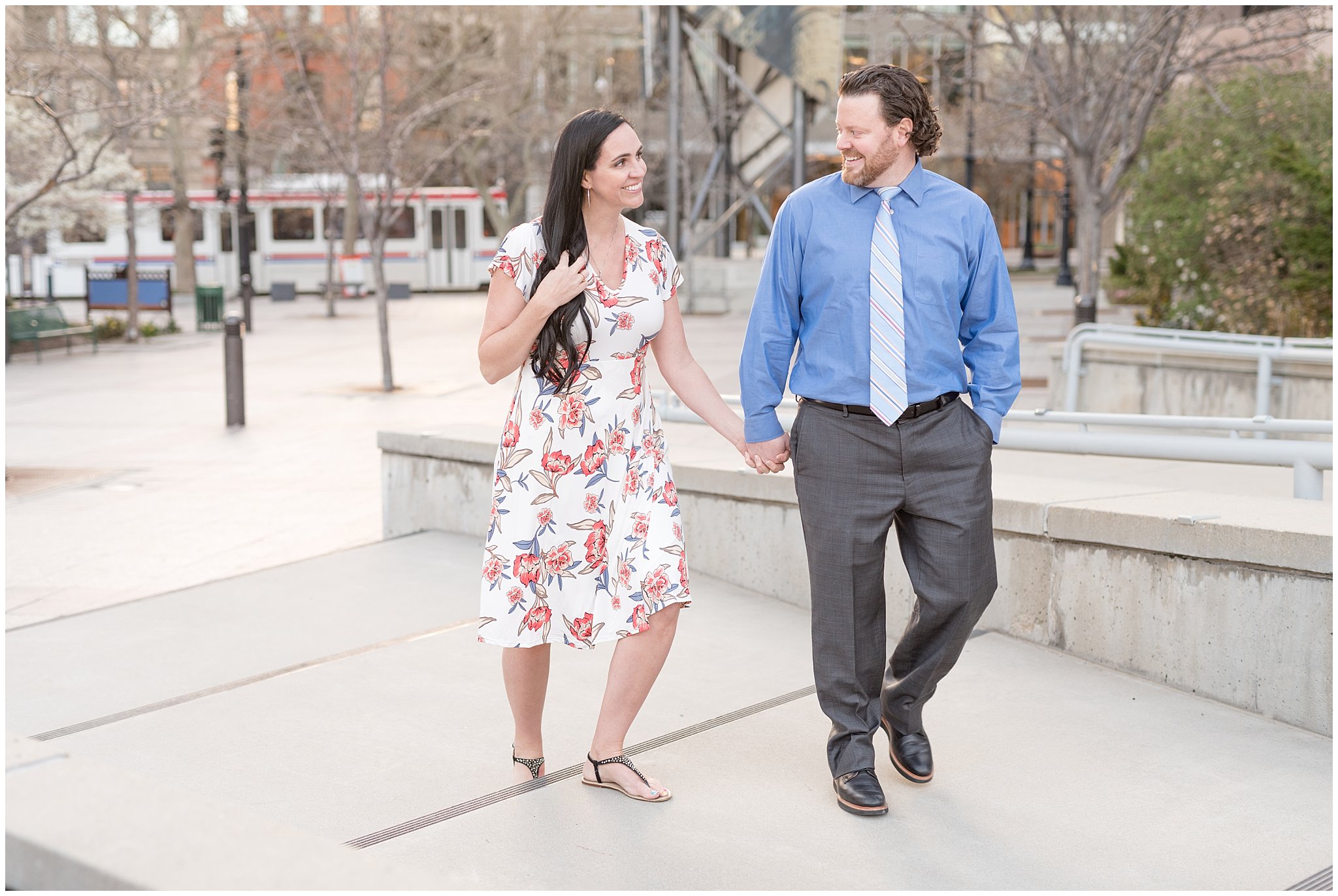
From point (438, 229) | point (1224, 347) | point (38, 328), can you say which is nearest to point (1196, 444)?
point (1224, 347)

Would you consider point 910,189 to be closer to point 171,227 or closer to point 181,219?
point 181,219

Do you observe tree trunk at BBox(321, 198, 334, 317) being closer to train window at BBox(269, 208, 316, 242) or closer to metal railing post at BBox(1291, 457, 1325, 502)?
train window at BBox(269, 208, 316, 242)

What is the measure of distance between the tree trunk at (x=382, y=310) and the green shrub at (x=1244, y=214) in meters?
8.91

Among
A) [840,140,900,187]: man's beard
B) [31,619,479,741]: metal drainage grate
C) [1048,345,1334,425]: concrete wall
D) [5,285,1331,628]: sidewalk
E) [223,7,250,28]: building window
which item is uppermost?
[223,7,250,28]: building window

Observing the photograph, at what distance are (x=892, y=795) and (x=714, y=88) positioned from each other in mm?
28901

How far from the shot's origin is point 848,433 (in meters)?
3.54

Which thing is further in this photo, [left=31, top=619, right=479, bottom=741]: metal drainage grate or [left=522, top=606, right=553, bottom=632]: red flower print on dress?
[left=31, top=619, right=479, bottom=741]: metal drainage grate

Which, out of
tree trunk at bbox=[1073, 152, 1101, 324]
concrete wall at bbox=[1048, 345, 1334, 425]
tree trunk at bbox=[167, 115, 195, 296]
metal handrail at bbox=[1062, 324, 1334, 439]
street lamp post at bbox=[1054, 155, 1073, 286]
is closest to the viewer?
metal handrail at bbox=[1062, 324, 1334, 439]

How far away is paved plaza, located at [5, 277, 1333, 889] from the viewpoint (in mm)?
3324

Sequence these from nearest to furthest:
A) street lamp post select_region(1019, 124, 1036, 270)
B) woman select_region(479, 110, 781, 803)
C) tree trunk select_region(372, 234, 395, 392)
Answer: woman select_region(479, 110, 781, 803) < tree trunk select_region(372, 234, 395, 392) < street lamp post select_region(1019, 124, 1036, 270)

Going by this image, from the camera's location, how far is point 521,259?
3.61 meters

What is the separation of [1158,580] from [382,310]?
14.0m

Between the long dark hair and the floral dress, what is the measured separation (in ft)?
0.09

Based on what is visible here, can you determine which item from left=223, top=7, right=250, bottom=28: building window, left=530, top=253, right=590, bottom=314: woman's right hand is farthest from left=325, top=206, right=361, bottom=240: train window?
left=530, top=253, right=590, bottom=314: woman's right hand
